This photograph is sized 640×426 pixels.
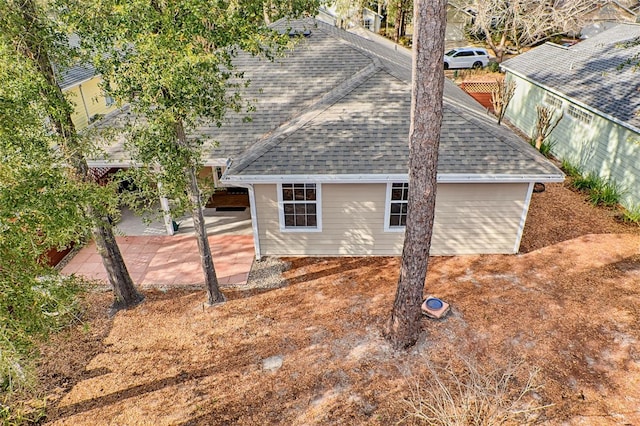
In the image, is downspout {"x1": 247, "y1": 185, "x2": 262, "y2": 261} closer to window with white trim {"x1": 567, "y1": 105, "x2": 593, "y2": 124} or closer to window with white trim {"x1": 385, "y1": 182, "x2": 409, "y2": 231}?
window with white trim {"x1": 385, "y1": 182, "x2": 409, "y2": 231}

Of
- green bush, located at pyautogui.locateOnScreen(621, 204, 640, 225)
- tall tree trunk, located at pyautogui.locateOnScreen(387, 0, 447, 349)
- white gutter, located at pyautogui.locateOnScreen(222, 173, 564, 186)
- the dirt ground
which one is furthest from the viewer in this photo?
green bush, located at pyautogui.locateOnScreen(621, 204, 640, 225)

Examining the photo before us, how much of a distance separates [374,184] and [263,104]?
4.82 metres

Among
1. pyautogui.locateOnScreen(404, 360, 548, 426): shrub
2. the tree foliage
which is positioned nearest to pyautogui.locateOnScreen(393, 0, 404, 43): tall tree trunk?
the tree foliage

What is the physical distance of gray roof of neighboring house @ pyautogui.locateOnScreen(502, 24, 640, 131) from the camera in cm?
1392

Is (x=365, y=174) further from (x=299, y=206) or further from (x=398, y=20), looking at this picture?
(x=398, y=20)

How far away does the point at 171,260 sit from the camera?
1125 centimetres

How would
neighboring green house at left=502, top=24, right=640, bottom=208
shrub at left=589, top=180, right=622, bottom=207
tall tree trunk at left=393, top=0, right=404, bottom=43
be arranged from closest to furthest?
neighboring green house at left=502, top=24, right=640, bottom=208 → shrub at left=589, top=180, right=622, bottom=207 → tall tree trunk at left=393, top=0, right=404, bottom=43

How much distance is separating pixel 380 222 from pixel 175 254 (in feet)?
19.6

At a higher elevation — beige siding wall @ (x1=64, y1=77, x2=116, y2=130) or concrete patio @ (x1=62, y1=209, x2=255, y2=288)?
beige siding wall @ (x1=64, y1=77, x2=116, y2=130)

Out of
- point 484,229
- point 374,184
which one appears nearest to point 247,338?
point 374,184

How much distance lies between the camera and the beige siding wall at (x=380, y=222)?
10391 millimetres

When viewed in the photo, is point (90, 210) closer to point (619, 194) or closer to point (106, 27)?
point (106, 27)

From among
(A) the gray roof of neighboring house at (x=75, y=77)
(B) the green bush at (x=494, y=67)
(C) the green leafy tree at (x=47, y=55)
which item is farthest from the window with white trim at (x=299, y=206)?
(B) the green bush at (x=494, y=67)

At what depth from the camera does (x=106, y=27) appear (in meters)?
5.93
